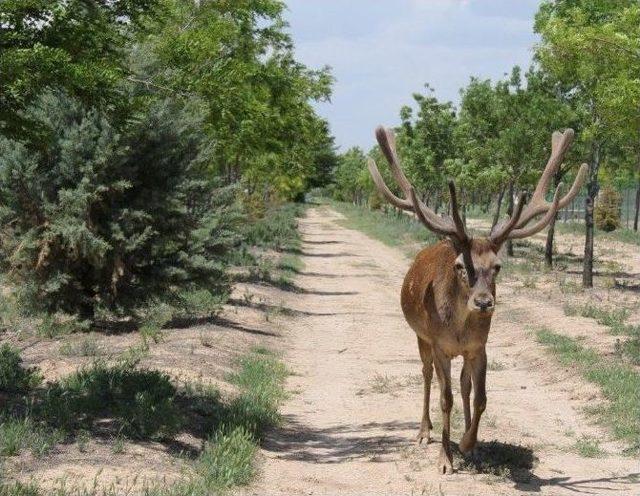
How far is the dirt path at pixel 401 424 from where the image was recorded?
7594mm

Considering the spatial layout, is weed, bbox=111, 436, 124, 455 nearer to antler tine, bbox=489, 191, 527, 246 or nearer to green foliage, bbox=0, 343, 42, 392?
green foliage, bbox=0, 343, 42, 392

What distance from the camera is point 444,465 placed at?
25.6 feet

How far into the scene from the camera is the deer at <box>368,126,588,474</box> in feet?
24.1

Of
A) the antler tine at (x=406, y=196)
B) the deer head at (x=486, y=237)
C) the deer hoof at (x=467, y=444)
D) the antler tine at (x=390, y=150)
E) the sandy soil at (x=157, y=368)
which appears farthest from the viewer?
the antler tine at (x=390, y=150)

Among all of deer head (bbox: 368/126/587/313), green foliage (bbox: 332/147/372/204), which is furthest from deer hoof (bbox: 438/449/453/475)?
green foliage (bbox: 332/147/372/204)

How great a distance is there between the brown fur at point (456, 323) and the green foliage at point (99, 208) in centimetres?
630

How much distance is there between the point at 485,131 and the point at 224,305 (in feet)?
61.1

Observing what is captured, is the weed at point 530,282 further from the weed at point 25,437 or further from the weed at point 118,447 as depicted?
the weed at point 25,437

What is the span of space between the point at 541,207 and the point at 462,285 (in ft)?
3.95

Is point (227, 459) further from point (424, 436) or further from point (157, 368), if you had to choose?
point (157, 368)

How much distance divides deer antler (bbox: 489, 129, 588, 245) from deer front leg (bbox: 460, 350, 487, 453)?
107 cm

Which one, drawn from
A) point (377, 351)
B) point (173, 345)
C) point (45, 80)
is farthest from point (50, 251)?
point (45, 80)

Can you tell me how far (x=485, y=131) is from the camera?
1353 inches

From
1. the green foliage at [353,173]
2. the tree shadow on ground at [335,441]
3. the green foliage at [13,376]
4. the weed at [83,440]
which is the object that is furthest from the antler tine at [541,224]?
the green foliage at [353,173]
